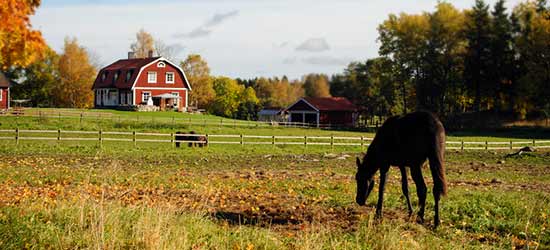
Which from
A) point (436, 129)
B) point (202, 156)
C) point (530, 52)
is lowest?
point (202, 156)

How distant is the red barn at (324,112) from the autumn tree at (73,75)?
28.2 m

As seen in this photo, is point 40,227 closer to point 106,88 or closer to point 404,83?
point 404,83

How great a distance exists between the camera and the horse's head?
11562 millimetres

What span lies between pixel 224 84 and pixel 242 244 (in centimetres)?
9418

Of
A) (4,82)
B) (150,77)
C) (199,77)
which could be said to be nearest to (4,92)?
(4,82)

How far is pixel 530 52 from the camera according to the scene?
56281 millimetres

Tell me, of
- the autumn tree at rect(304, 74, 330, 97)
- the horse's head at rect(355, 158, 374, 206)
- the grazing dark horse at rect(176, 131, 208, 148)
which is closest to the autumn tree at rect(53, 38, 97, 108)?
the grazing dark horse at rect(176, 131, 208, 148)

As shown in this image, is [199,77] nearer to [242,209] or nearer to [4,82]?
[4,82]

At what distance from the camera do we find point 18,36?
8.38 meters

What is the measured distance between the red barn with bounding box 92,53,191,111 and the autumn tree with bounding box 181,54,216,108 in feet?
49.0

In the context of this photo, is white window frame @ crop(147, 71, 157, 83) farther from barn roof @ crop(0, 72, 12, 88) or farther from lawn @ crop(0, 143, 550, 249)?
lawn @ crop(0, 143, 550, 249)

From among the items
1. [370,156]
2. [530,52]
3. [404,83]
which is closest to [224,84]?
[404,83]

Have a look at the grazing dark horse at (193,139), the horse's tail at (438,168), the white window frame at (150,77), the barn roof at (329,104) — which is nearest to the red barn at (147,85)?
the white window frame at (150,77)

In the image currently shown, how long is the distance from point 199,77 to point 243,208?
7862cm
